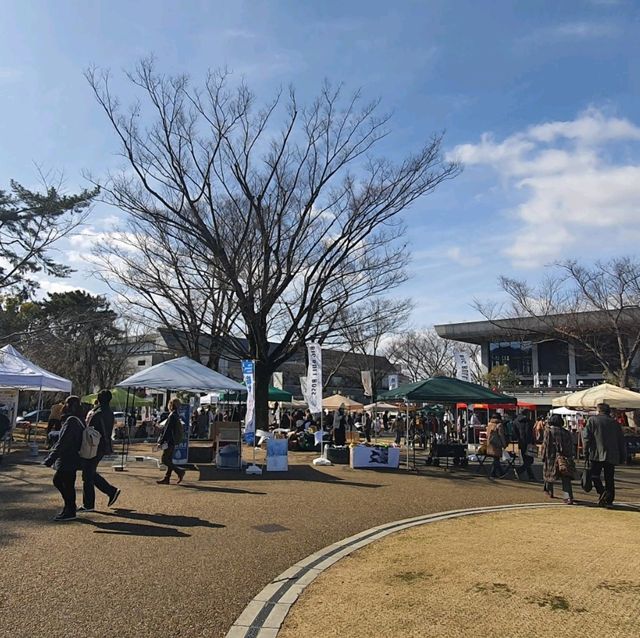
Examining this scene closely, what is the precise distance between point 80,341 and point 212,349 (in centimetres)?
1264

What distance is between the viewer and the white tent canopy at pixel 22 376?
51.3ft

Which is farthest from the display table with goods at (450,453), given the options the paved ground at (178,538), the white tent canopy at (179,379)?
the white tent canopy at (179,379)

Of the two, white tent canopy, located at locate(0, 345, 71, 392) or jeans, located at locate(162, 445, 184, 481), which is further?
white tent canopy, located at locate(0, 345, 71, 392)

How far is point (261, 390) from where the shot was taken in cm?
2147

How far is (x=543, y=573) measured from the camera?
5297 millimetres

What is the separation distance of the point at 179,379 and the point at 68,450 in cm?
661

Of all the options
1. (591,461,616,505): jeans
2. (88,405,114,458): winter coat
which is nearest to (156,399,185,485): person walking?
(88,405,114,458): winter coat

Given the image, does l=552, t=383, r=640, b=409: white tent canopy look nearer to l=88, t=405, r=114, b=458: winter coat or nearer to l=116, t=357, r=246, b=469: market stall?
l=116, t=357, r=246, b=469: market stall

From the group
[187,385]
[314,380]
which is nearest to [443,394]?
[314,380]

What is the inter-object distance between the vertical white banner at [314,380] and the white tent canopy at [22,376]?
24.7 feet

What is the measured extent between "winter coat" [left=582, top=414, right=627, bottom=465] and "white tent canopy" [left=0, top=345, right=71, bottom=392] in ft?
45.9

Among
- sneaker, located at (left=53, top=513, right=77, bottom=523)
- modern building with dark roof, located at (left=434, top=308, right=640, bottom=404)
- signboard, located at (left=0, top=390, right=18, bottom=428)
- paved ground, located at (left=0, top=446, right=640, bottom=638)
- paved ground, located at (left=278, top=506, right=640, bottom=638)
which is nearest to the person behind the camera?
paved ground, located at (left=278, top=506, right=640, bottom=638)

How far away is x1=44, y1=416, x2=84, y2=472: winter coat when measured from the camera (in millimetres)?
7469

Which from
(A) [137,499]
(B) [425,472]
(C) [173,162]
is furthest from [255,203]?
(A) [137,499]
